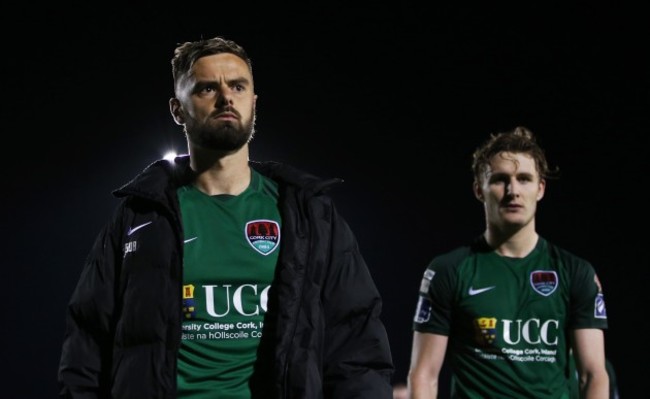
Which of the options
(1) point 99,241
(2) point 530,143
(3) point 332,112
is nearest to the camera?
(1) point 99,241

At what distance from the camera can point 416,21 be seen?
33.1 feet

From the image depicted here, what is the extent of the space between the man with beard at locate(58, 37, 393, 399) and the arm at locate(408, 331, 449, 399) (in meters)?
1.32

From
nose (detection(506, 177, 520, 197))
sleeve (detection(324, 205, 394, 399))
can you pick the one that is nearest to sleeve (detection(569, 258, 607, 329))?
nose (detection(506, 177, 520, 197))

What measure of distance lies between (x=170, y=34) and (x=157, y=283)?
8.86 metres

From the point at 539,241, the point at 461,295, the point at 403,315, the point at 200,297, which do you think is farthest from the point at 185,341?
the point at 403,315

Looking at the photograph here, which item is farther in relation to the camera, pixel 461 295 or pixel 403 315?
pixel 403 315

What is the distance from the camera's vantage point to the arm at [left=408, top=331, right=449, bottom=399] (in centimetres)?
332

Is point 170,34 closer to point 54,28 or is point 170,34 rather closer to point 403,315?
point 54,28

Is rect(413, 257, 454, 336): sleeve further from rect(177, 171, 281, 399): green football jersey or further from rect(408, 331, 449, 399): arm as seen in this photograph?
rect(177, 171, 281, 399): green football jersey

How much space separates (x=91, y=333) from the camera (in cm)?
197

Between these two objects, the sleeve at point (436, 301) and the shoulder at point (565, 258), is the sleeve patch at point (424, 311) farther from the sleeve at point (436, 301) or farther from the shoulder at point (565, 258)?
the shoulder at point (565, 258)

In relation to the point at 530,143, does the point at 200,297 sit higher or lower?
lower

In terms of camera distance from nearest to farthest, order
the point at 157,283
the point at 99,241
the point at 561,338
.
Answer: the point at 157,283 < the point at 99,241 < the point at 561,338

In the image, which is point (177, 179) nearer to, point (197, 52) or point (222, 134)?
point (222, 134)
